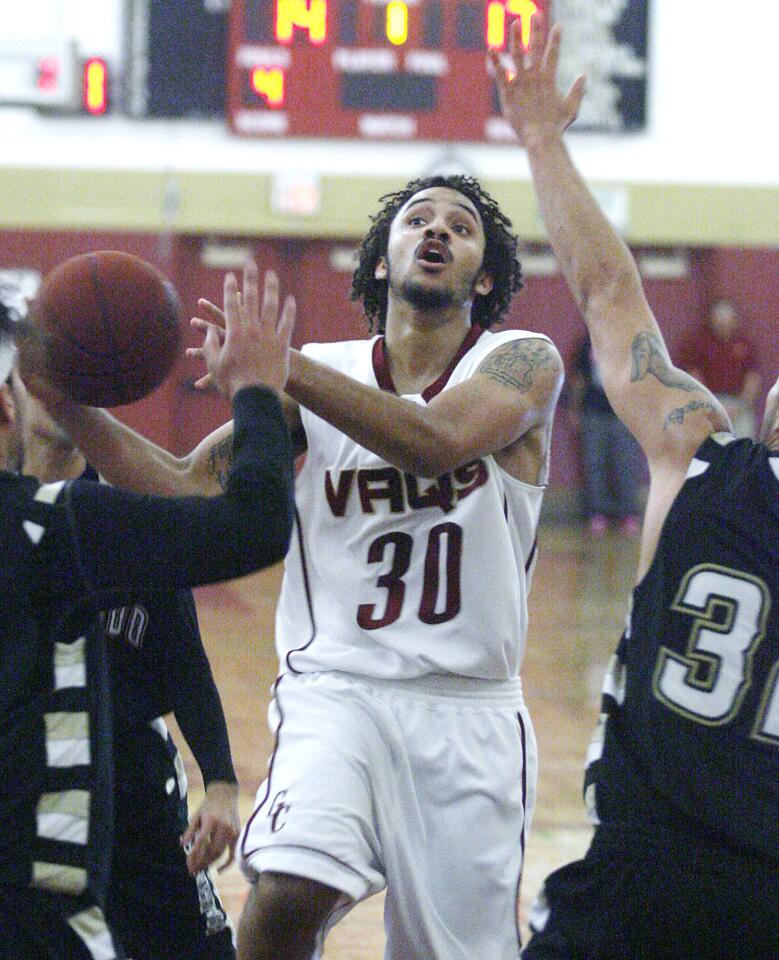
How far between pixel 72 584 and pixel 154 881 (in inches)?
45.5

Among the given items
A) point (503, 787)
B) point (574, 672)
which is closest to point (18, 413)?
point (503, 787)

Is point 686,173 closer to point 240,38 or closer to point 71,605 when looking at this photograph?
point 240,38

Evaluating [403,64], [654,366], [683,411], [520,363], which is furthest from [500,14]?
[683,411]

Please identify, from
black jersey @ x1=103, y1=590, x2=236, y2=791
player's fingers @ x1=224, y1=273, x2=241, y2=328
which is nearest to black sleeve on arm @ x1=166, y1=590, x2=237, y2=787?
black jersey @ x1=103, y1=590, x2=236, y2=791

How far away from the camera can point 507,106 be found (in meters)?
2.97

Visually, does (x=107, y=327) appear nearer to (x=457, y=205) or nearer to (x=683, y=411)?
(x=683, y=411)

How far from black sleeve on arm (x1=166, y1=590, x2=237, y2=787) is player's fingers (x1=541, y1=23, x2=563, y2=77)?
1277mm

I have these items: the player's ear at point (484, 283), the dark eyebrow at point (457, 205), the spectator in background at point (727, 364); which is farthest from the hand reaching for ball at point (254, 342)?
the spectator in background at point (727, 364)

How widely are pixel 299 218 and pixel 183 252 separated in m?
1.18

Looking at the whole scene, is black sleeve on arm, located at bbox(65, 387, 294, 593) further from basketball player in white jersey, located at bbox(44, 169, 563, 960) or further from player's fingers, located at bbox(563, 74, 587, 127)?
player's fingers, located at bbox(563, 74, 587, 127)

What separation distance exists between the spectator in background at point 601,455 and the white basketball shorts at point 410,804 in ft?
Result: 34.9

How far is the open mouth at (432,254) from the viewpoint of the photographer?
3821mm

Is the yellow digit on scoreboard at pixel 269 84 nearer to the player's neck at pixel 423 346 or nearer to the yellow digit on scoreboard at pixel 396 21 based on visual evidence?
the yellow digit on scoreboard at pixel 396 21

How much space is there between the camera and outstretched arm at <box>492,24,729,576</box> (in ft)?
8.51
